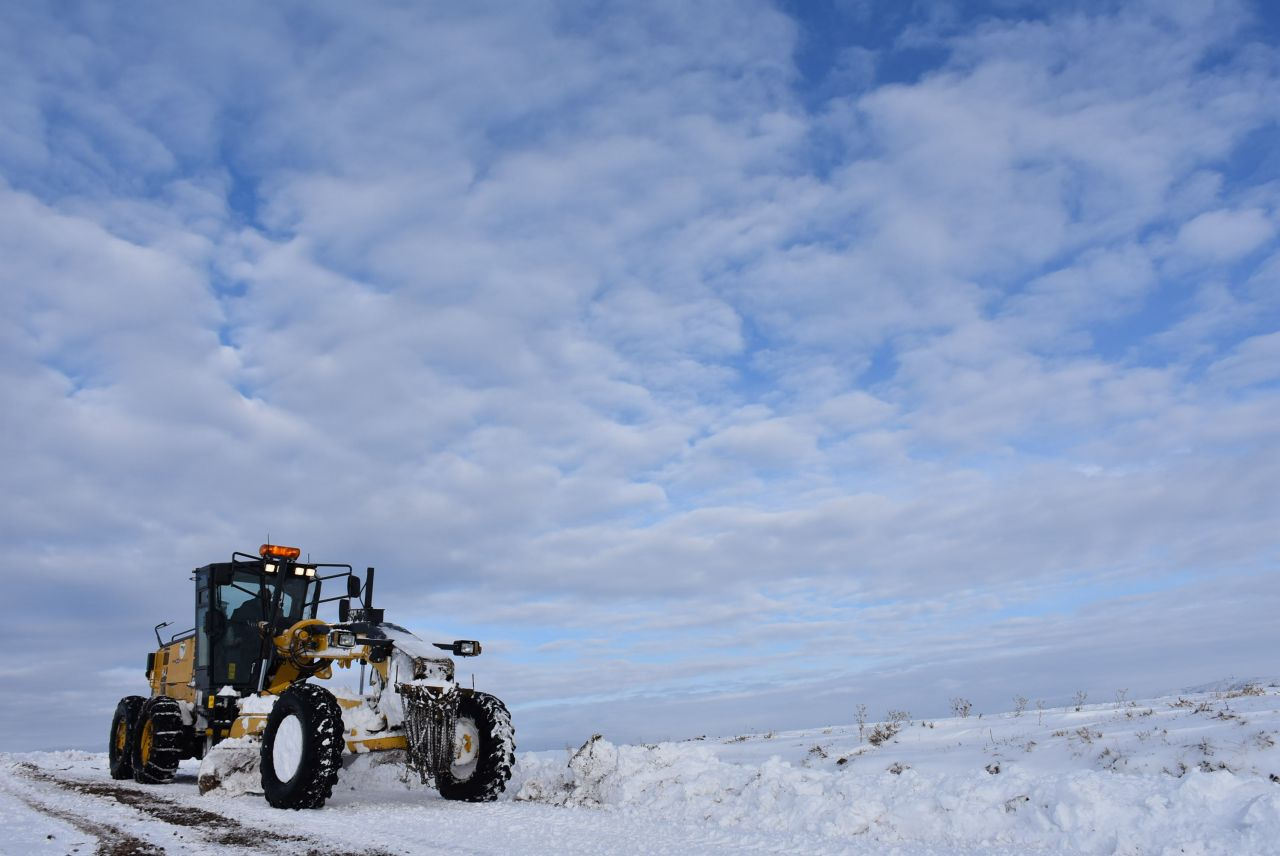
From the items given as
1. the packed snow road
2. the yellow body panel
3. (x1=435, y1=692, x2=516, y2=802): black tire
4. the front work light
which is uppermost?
the yellow body panel

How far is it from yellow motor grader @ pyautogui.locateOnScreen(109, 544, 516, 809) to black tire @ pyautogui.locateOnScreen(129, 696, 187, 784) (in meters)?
0.02

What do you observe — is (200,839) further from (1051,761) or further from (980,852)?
(1051,761)

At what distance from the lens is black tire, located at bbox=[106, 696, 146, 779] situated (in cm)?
1588

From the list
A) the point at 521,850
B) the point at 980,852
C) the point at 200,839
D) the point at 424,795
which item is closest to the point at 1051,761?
the point at 980,852

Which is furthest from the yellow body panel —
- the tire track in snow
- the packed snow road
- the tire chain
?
the tire chain

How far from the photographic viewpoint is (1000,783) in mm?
8195

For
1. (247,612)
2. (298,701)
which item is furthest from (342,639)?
(247,612)

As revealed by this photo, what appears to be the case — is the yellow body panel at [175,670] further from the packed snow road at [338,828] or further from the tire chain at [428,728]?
the tire chain at [428,728]

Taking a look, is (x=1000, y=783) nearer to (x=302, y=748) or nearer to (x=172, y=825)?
(x=302, y=748)

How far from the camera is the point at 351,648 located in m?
11.5

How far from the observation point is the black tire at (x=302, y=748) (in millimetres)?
9961

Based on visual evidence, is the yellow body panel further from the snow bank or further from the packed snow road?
the snow bank

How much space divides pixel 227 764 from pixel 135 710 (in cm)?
574

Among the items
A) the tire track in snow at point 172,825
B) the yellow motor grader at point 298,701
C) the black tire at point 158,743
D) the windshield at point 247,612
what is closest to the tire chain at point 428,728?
the yellow motor grader at point 298,701
